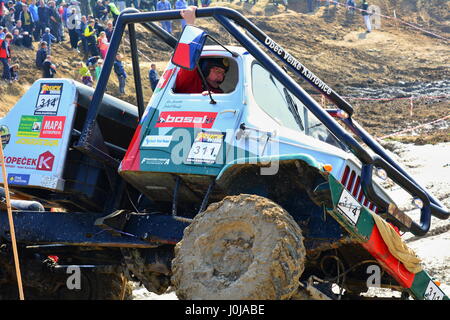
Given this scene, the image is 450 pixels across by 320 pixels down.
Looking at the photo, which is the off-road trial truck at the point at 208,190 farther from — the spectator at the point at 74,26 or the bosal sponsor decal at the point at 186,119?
the spectator at the point at 74,26

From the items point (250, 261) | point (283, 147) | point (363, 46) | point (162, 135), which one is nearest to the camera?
point (250, 261)

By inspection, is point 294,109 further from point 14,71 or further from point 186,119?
point 14,71

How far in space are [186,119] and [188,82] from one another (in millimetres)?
656

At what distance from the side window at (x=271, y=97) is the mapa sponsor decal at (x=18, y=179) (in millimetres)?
2432

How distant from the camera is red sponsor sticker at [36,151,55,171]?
7.79 meters

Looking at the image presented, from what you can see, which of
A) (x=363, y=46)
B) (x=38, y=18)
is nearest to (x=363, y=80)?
(x=363, y=46)

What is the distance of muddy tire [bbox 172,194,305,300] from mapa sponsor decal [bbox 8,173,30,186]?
7.54 feet

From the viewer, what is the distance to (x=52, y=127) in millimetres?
7875

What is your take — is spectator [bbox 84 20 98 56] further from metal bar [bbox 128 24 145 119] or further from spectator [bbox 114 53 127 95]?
metal bar [bbox 128 24 145 119]

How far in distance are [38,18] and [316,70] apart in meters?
9.92

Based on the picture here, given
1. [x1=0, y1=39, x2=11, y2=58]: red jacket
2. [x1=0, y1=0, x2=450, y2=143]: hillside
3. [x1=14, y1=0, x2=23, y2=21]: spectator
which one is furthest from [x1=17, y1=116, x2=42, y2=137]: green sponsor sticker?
[x1=14, y1=0, x2=23, y2=21]: spectator

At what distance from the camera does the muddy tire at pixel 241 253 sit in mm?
5727
